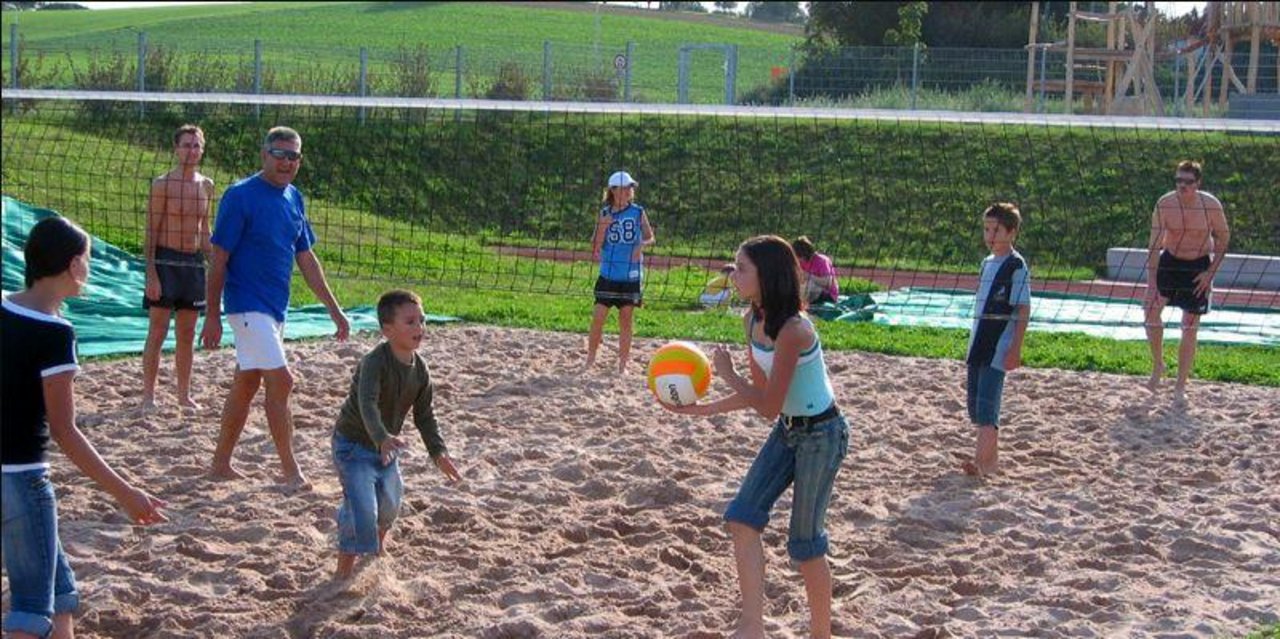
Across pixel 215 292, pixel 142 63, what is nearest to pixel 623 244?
pixel 215 292

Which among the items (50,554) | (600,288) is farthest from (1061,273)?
(50,554)

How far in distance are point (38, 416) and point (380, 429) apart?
51.6 inches

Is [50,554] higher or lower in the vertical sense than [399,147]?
lower

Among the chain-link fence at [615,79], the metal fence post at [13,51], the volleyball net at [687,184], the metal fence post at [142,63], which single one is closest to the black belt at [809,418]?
the volleyball net at [687,184]

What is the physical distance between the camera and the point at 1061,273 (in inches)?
648

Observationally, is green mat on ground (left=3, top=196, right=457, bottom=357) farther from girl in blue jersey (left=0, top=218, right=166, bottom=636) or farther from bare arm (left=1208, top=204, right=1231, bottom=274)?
girl in blue jersey (left=0, top=218, right=166, bottom=636)

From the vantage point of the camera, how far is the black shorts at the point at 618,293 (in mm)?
9438

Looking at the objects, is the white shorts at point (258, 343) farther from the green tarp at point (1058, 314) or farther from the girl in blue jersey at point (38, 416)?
the green tarp at point (1058, 314)

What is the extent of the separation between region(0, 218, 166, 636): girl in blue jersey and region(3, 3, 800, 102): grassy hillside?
1960 centimetres

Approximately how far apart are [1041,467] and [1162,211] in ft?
8.75

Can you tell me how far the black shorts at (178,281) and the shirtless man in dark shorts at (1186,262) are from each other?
531 cm

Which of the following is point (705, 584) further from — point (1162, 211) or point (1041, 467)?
point (1162, 211)

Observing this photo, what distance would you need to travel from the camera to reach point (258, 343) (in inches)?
249

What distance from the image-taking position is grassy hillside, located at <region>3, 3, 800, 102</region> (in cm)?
2653
